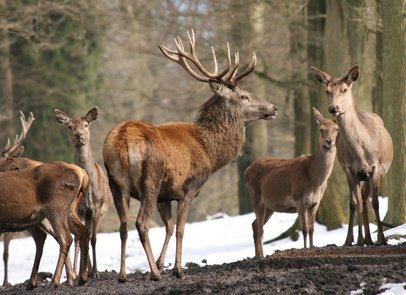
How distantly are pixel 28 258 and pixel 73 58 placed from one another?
44.8 ft

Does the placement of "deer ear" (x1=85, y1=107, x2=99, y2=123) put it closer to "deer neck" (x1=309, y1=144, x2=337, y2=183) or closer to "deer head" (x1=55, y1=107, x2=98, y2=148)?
"deer head" (x1=55, y1=107, x2=98, y2=148)

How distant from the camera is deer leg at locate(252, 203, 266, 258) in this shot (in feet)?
44.7

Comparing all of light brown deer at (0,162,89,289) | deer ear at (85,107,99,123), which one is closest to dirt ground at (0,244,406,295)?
light brown deer at (0,162,89,289)

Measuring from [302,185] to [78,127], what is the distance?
3129 mm

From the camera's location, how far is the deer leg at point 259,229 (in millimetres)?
13633

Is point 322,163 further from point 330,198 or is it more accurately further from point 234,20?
point 234,20

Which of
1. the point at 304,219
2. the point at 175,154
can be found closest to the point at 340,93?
the point at 304,219

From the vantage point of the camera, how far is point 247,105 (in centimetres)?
1212

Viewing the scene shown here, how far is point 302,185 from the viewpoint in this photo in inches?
532

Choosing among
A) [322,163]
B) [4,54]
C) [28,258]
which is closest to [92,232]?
[322,163]

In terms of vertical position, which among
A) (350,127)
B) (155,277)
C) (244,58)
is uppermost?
(244,58)

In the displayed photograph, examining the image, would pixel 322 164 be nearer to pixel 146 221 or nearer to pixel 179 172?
pixel 179 172

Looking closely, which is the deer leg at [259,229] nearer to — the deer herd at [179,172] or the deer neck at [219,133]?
the deer herd at [179,172]

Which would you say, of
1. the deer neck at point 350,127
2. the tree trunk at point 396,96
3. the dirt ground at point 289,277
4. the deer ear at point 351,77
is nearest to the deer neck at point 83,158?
the dirt ground at point 289,277
